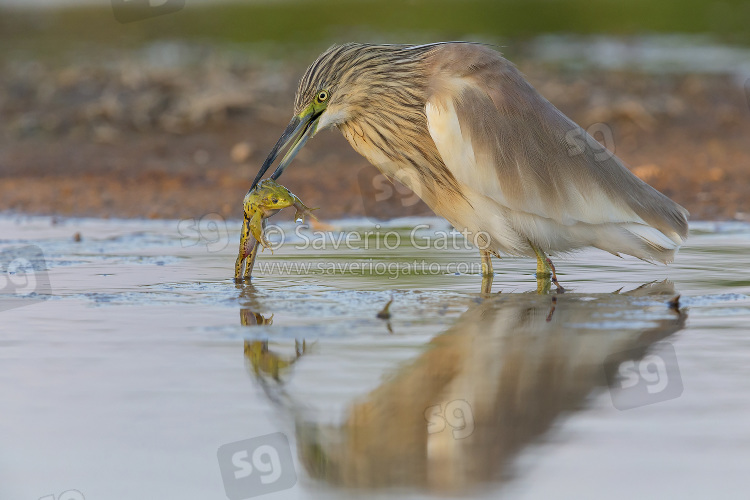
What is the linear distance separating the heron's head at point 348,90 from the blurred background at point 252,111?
2301 mm

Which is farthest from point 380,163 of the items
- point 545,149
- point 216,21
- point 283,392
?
point 216,21

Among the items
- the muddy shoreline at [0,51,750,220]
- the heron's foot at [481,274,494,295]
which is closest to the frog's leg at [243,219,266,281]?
the heron's foot at [481,274,494,295]

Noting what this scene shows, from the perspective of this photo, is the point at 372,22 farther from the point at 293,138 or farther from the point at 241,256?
the point at 241,256

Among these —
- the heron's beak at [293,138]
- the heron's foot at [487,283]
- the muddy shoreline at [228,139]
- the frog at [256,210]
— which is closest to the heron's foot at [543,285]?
the heron's foot at [487,283]

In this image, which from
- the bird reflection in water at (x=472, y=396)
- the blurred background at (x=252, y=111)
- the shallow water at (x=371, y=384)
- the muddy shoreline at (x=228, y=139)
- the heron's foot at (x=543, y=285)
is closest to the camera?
the shallow water at (x=371, y=384)

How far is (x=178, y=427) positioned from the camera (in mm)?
3271

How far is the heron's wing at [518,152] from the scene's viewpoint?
18.6ft

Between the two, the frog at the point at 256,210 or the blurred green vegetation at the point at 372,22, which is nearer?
the frog at the point at 256,210

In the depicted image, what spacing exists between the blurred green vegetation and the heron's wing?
983cm

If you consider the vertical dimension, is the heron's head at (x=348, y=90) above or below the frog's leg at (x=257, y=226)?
above

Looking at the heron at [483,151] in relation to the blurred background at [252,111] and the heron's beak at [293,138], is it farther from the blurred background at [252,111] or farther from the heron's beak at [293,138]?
the blurred background at [252,111]

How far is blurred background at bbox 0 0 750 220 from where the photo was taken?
8.72 metres

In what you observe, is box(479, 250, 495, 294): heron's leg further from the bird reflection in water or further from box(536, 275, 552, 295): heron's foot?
the bird reflection in water

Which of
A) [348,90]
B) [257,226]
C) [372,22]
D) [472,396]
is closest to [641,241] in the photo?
[348,90]
